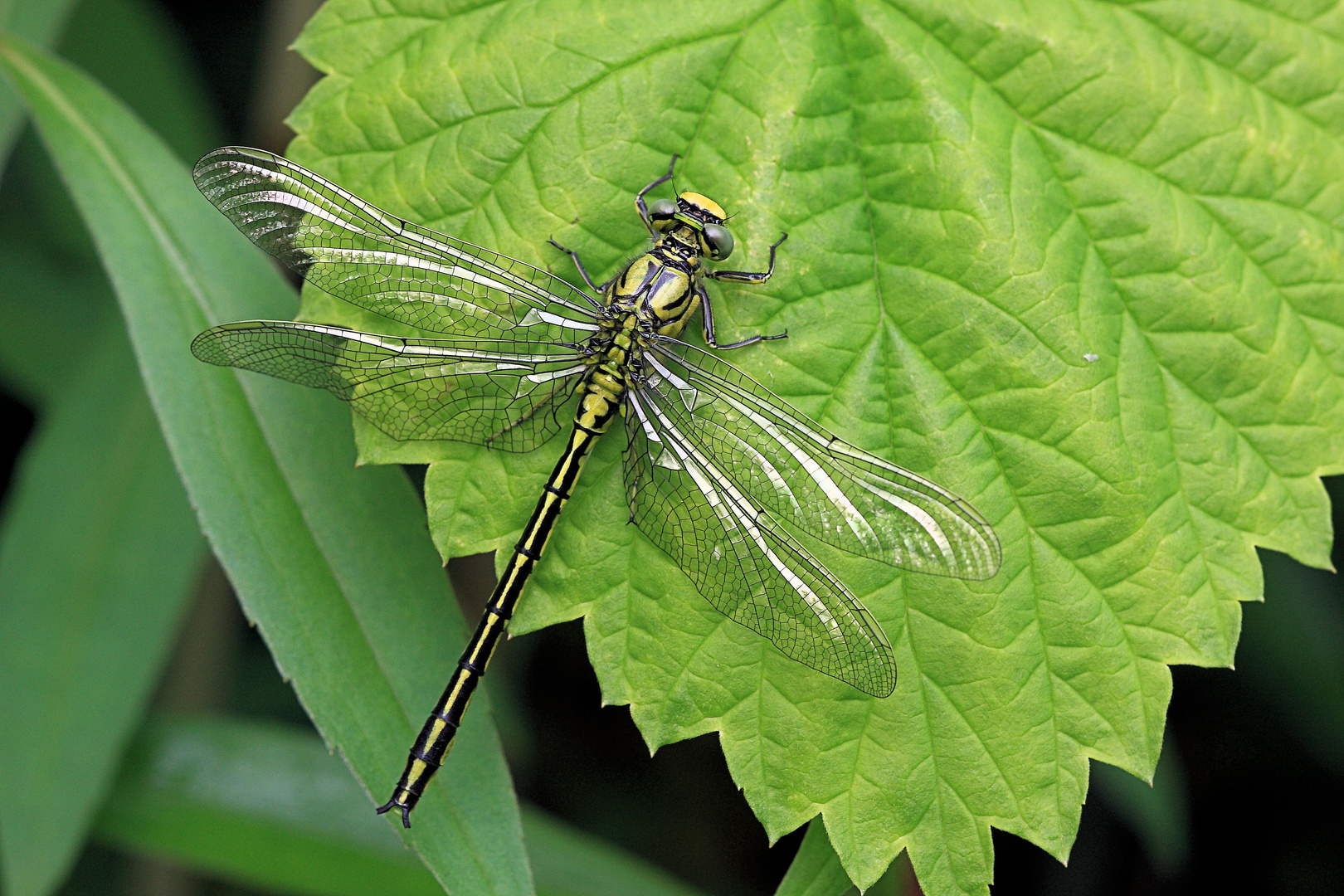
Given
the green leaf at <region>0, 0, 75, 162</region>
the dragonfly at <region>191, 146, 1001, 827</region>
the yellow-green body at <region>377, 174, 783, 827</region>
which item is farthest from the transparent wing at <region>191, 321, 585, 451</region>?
the green leaf at <region>0, 0, 75, 162</region>

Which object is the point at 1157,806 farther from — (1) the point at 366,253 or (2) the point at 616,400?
(1) the point at 366,253

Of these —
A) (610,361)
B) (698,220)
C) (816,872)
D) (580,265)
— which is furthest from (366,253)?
(816,872)

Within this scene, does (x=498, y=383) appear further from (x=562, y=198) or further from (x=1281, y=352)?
(x=1281, y=352)

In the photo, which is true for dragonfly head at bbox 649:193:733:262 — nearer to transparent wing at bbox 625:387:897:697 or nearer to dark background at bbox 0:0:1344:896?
transparent wing at bbox 625:387:897:697

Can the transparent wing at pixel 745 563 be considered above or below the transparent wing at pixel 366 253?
below

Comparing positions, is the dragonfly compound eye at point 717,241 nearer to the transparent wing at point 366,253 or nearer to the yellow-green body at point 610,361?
the yellow-green body at point 610,361

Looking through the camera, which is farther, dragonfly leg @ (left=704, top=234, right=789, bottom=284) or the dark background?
the dark background

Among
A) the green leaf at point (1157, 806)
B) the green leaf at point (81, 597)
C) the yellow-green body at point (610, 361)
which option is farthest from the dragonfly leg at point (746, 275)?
the green leaf at point (1157, 806)

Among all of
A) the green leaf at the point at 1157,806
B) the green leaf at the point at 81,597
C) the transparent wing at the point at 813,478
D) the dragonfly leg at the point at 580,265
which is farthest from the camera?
the green leaf at the point at 1157,806

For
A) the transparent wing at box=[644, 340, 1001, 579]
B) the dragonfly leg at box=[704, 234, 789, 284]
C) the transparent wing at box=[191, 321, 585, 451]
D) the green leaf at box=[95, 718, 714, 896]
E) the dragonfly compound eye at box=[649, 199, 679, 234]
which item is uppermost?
the dragonfly compound eye at box=[649, 199, 679, 234]

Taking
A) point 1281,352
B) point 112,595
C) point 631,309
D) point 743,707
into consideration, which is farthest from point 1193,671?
point 112,595
